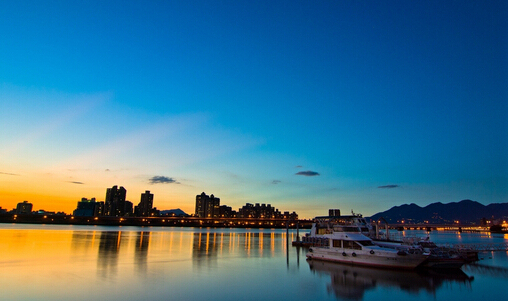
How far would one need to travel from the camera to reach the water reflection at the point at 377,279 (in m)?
27.3

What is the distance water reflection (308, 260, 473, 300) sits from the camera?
2734 centimetres

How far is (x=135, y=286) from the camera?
26938 millimetres

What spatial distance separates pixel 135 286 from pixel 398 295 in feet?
71.8

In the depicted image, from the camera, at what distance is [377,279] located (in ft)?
102

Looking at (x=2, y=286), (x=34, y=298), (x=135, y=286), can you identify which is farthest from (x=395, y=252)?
(x=2, y=286)

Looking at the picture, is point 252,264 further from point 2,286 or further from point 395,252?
point 2,286

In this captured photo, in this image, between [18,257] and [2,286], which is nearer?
[2,286]

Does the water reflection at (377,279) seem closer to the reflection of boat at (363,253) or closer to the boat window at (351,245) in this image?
the reflection of boat at (363,253)

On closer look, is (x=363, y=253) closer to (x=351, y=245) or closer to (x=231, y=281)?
(x=351, y=245)

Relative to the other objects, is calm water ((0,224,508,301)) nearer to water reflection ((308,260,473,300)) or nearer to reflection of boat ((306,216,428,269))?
water reflection ((308,260,473,300))

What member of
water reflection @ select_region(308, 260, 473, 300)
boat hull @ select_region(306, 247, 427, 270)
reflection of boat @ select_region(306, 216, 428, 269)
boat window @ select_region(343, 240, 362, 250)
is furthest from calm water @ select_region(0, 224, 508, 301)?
boat window @ select_region(343, 240, 362, 250)

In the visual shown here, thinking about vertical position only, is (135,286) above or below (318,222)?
below

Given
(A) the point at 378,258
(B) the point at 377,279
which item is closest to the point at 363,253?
(A) the point at 378,258

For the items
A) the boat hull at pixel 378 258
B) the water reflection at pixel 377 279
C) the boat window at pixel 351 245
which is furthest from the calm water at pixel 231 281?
the boat window at pixel 351 245
